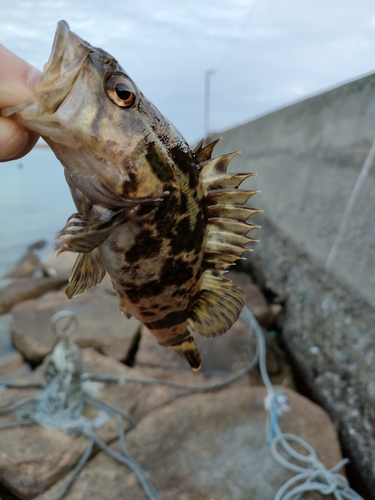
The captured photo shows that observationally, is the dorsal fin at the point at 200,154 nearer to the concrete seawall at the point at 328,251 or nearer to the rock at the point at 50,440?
the concrete seawall at the point at 328,251

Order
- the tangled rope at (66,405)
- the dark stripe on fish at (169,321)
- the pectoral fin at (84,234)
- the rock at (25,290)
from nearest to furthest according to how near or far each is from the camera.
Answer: the pectoral fin at (84,234), the dark stripe on fish at (169,321), the tangled rope at (66,405), the rock at (25,290)

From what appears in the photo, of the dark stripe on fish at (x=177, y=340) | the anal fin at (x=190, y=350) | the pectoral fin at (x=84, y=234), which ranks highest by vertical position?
the pectoral fin at (x=84, y=234)

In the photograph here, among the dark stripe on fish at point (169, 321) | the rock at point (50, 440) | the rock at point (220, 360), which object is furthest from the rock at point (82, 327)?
the dark stripe on fish at point (169, 321)

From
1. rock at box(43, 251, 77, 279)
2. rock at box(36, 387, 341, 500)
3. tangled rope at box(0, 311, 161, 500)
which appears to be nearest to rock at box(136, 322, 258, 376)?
rock at box(36, 387, 341, 500)

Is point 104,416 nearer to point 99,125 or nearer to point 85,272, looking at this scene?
point 85,272

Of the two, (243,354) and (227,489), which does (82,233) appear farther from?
(243,354)

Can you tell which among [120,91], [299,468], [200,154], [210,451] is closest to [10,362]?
[210,451]

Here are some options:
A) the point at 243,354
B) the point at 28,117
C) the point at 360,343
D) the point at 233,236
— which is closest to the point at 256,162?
the point at 243,354
